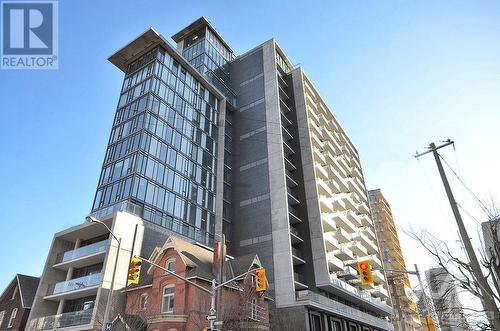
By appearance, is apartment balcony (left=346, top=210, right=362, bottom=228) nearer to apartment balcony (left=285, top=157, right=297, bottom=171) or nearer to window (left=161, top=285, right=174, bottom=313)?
apartment balcony (left=285, top=157, right=297, bottom=171)

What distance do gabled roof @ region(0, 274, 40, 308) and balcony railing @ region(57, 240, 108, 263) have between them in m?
6.54

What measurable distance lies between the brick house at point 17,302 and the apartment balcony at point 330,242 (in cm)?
3558

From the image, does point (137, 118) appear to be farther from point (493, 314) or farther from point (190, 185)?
point (493, 314)

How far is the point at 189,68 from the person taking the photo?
2144 inches

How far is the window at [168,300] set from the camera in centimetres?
2744

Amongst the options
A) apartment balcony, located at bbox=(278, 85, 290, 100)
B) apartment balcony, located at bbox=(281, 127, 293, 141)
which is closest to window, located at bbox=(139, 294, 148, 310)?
apartment balcony, located at bbox=(281, 127, 293, 141)

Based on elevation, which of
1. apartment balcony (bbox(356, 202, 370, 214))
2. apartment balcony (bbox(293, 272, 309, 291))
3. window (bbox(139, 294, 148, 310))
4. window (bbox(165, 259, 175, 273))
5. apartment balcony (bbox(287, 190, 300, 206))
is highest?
apartment balcony (bbox(356, 202, 370, 214))

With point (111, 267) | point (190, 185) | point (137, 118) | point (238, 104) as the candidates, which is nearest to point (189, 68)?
point (238, 104)

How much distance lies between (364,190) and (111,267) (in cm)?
6159

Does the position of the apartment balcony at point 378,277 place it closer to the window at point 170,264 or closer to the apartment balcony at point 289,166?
the apartment balcony at point 289,166

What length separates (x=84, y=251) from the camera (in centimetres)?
3403

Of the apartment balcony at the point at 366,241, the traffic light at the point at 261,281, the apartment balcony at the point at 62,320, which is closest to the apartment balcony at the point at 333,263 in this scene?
the apartment balcony at the point at 366,241

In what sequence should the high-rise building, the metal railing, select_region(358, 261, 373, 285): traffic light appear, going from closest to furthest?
select_region(358, 261, 373, 285): traffic light → the metal railing → the high-rise building

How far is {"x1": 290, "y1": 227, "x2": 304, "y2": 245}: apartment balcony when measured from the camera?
45244mm
